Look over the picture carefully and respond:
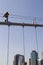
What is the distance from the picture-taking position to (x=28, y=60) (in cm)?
12081

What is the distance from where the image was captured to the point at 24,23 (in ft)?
136

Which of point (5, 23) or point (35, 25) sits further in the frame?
point (35, 25)

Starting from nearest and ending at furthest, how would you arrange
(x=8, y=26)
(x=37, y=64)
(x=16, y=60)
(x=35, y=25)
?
(x=8, y=26) → (x=35, y=25) → (x=37, y=64) → (x=16, y=60)

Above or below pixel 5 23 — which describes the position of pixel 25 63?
below

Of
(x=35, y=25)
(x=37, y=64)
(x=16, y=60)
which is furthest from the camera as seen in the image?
(x=16, y=60)

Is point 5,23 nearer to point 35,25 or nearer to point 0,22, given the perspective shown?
point 0,22

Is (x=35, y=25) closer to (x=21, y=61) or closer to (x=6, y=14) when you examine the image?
(x=6, y=14)

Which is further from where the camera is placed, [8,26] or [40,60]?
Answer: [40,60]

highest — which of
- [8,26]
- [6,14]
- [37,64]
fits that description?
[6,14]

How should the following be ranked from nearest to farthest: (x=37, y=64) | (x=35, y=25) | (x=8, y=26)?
(x=8, y=26), (x=35, y=25), (x=37, y=64)

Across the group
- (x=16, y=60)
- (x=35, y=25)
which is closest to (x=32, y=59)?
(x=16, y=60)

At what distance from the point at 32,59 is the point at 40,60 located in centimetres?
536

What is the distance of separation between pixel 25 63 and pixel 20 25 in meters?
84.0

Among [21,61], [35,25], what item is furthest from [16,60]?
[35,25]
